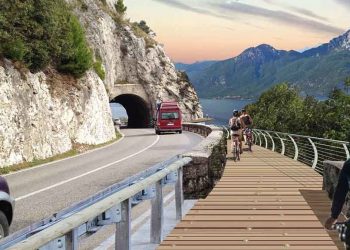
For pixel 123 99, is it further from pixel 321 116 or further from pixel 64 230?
pixel 64 230

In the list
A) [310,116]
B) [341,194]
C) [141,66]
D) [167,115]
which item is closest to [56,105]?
[167,115]

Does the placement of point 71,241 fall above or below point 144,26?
below

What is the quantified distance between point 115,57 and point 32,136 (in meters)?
52.3

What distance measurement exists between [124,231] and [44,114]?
24.1 meters

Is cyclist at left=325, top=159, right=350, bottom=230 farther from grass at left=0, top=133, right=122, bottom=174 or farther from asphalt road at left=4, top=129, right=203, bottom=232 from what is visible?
grass at left=0, top=133, right=122, bottom=174

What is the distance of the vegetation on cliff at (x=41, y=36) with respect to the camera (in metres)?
24.8

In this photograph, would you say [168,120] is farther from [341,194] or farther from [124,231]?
[341,194]

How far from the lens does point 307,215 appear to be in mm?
8344

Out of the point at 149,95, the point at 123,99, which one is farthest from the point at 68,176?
the point at 123,99

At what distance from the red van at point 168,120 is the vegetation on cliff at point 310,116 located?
15776 millimetres

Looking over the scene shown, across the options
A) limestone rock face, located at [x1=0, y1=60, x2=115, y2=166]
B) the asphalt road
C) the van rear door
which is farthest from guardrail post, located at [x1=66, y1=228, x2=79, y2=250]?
the van rear door

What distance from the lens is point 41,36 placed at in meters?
28.7

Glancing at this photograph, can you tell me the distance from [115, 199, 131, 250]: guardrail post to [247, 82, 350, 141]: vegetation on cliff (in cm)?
4212

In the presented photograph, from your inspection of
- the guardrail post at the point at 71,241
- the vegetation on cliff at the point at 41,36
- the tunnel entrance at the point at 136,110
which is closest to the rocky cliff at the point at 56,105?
the vegetation on cliff at the point at 41,36
